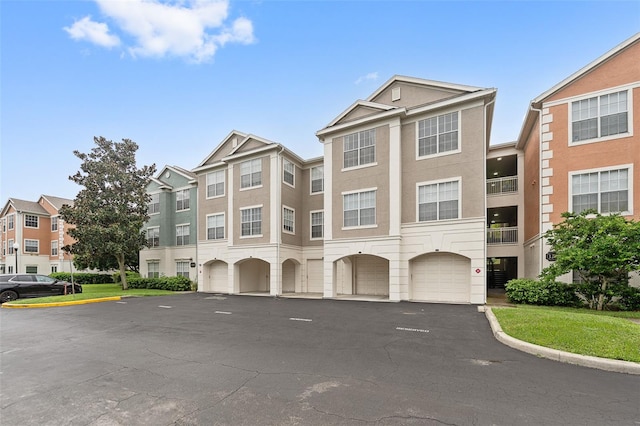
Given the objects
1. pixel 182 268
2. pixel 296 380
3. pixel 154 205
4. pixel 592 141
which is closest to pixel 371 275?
pixel 592 141

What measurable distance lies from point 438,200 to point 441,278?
3.85m

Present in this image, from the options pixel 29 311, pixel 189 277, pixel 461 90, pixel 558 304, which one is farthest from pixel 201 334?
pixel 189 277

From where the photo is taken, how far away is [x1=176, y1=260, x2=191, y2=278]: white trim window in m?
24.8

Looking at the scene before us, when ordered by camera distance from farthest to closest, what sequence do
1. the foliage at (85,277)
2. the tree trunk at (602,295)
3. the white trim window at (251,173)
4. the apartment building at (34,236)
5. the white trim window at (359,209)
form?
the apartment building at (34,236)
the foliage at (85,277)
the white trim window at (251,173)
the white trim window at (359,209)
the tree trunk at (602,295)

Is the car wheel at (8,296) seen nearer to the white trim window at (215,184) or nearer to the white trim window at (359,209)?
the white trim window at (215,184)

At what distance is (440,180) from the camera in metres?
15.0

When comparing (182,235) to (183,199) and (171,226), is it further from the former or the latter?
(183,199)

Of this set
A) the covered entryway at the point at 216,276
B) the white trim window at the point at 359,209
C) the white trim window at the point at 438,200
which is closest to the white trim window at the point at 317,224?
the white trim window at the point at 359,209

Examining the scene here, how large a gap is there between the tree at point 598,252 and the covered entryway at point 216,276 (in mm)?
19098

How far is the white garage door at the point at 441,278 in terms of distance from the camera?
1480cm

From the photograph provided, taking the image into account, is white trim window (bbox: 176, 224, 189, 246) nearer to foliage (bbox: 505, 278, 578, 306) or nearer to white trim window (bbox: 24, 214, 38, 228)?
foliage (bbox: 505, 278, 578, 306)

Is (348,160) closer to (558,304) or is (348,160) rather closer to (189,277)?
(558,304)

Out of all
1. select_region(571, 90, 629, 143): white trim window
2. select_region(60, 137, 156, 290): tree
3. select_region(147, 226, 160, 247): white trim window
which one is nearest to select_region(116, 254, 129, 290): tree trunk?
select_region(60, 137, 156, 290): tree

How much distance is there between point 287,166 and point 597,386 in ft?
59.8
